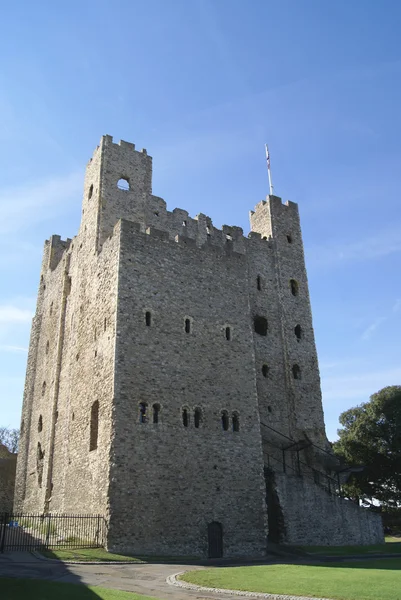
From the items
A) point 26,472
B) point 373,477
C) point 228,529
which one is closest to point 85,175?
point 26,472

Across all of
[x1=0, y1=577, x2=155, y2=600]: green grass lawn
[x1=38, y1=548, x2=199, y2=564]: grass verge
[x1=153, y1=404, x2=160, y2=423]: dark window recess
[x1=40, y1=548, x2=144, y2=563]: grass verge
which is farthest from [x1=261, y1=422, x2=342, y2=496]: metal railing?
[x1=0, y1=577, x2=155, y2=600]: green grass lawn

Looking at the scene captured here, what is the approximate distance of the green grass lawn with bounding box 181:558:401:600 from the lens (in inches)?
460

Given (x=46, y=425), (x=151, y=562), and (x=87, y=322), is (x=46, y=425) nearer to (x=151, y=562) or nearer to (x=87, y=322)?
(x=87, y=322)

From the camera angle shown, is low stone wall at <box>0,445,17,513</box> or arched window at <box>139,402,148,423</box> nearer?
arched window at <box>139,402,148,423</box>

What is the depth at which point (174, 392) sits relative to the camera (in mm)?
24297

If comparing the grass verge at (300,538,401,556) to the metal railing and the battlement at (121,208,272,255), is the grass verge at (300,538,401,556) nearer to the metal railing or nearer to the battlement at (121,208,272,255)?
the metal railing

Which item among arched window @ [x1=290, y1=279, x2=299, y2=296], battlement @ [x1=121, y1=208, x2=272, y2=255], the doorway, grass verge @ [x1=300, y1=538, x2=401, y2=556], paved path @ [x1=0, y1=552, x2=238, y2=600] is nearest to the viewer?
paved path @ [x1=0, y1=552, x2=238, y2=600]

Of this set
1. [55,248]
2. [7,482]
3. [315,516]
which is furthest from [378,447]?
[7,482]

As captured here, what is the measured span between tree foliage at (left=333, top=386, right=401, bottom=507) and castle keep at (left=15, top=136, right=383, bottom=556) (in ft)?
30.5

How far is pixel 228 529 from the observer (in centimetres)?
2334

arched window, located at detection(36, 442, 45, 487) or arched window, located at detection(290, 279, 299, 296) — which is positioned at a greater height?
arched window, located at detection(290, 279, 299, 296)

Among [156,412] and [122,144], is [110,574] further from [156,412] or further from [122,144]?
[122,144]

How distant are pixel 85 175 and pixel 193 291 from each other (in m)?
12.1

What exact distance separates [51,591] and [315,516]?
1792 cm
